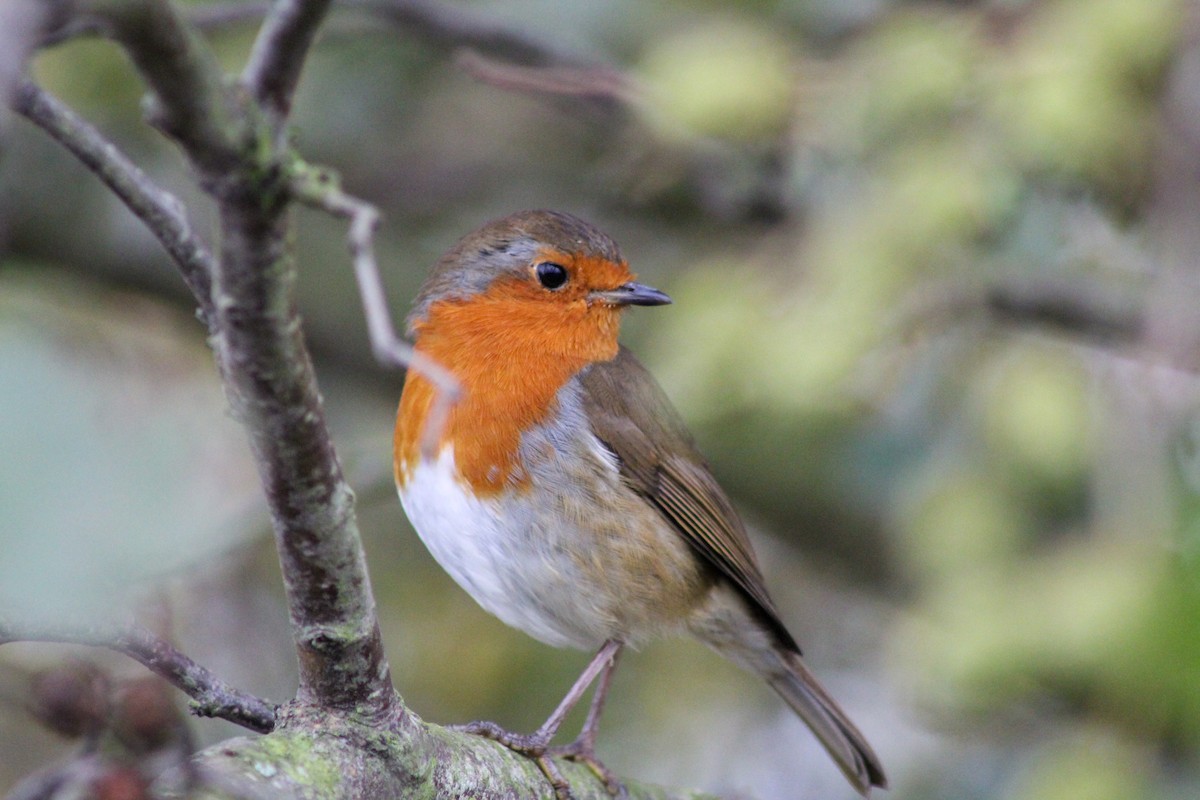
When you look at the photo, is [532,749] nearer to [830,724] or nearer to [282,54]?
[830,724]

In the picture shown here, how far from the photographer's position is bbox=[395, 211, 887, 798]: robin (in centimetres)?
292

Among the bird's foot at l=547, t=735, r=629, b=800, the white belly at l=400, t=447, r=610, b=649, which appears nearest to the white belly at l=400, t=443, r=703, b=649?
the white belly at l=400, t=447, r=610, b=649

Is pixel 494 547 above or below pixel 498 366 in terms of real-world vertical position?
below

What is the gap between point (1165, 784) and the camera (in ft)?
10.7

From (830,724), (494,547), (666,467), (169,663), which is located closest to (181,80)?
(169,663)

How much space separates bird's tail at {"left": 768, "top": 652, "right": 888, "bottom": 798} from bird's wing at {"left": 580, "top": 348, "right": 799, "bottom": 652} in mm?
149

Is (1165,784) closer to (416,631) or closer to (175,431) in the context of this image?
(416,631)

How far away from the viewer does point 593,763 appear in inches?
109

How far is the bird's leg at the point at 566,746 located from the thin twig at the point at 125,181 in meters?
1.33

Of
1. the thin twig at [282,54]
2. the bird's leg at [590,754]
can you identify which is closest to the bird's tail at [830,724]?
the bird's leg at [590,754]

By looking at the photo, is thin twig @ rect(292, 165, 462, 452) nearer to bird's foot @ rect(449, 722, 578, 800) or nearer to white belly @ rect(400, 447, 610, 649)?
bird's foot @ rect(449, 722, 578, 800)

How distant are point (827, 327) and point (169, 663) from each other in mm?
1907

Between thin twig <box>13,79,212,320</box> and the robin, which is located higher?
A: the robin

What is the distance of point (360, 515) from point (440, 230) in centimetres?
118
